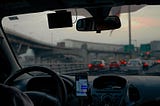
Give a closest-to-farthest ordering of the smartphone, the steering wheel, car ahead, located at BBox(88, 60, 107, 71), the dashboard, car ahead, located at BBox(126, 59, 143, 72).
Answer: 1. the steering wheel
2. the smartphone
3. the dashboard
4. car ahead, located at BBox(88, 60, 107, 71)
5. car ahead, located at BBox(126, 59, 143, 72)

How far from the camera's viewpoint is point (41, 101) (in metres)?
3.96

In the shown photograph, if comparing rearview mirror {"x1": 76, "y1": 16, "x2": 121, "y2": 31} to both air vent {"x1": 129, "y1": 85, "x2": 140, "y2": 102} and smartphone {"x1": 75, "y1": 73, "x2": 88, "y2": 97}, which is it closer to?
smartphone {"x1": 75, "y1": 73, "x2": 88, "y2": 97}

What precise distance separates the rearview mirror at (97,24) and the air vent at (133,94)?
103cm

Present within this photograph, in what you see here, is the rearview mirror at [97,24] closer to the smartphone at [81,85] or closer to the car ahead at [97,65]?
the smartphone at [81,85]

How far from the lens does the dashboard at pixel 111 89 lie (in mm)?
5188

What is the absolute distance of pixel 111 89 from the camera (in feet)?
17.5

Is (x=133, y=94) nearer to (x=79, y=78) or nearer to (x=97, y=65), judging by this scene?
(x=79, y=78)

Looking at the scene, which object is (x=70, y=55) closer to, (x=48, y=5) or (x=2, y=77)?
(x=2, y=77)

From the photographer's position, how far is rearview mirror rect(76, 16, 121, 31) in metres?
4.93

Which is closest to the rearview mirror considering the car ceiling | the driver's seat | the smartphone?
the car ceiling

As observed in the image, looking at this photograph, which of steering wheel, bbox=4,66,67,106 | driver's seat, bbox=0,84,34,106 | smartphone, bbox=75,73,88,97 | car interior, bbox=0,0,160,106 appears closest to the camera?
driver's seat, bbox=0,84,34,106

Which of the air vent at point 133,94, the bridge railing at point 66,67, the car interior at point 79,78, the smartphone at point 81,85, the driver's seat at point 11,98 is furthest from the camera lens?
the bridge railing at point 66,67

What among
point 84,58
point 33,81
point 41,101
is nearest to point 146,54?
point 84,58

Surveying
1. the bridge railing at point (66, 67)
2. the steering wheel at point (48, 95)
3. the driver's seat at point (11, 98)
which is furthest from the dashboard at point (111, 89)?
the driver's seat at point (11, 98)
